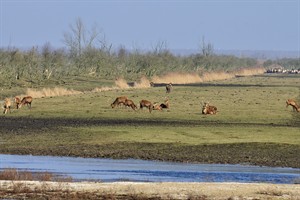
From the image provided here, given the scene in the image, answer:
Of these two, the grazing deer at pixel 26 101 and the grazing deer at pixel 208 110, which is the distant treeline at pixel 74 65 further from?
the grazing deer at pixel 208 110

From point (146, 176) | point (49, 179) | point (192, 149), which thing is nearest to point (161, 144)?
point (192, 149)

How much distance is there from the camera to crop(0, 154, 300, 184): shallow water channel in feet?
87.2

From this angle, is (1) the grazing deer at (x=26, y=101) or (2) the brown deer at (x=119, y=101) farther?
(2) the brown deer at (x=119, y=101)

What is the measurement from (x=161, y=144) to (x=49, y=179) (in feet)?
36.0

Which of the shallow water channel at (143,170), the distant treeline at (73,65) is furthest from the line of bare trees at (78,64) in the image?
the shallow water channel at (143,170)

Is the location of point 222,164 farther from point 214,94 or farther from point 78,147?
point 214,94

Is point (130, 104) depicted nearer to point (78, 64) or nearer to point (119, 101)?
point (119, 101)

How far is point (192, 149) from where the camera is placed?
33.9 m

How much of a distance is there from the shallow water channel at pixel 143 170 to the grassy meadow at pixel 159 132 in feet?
4.10

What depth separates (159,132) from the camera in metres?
38.9

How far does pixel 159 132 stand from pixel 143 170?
1032 cm

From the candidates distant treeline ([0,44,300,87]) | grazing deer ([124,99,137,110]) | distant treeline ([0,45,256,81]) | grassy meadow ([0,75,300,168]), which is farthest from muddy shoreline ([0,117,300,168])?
distant treeline ([0,45,256,81])

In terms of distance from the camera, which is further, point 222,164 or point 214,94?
point 214,94

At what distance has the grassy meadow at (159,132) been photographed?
33094 mm
